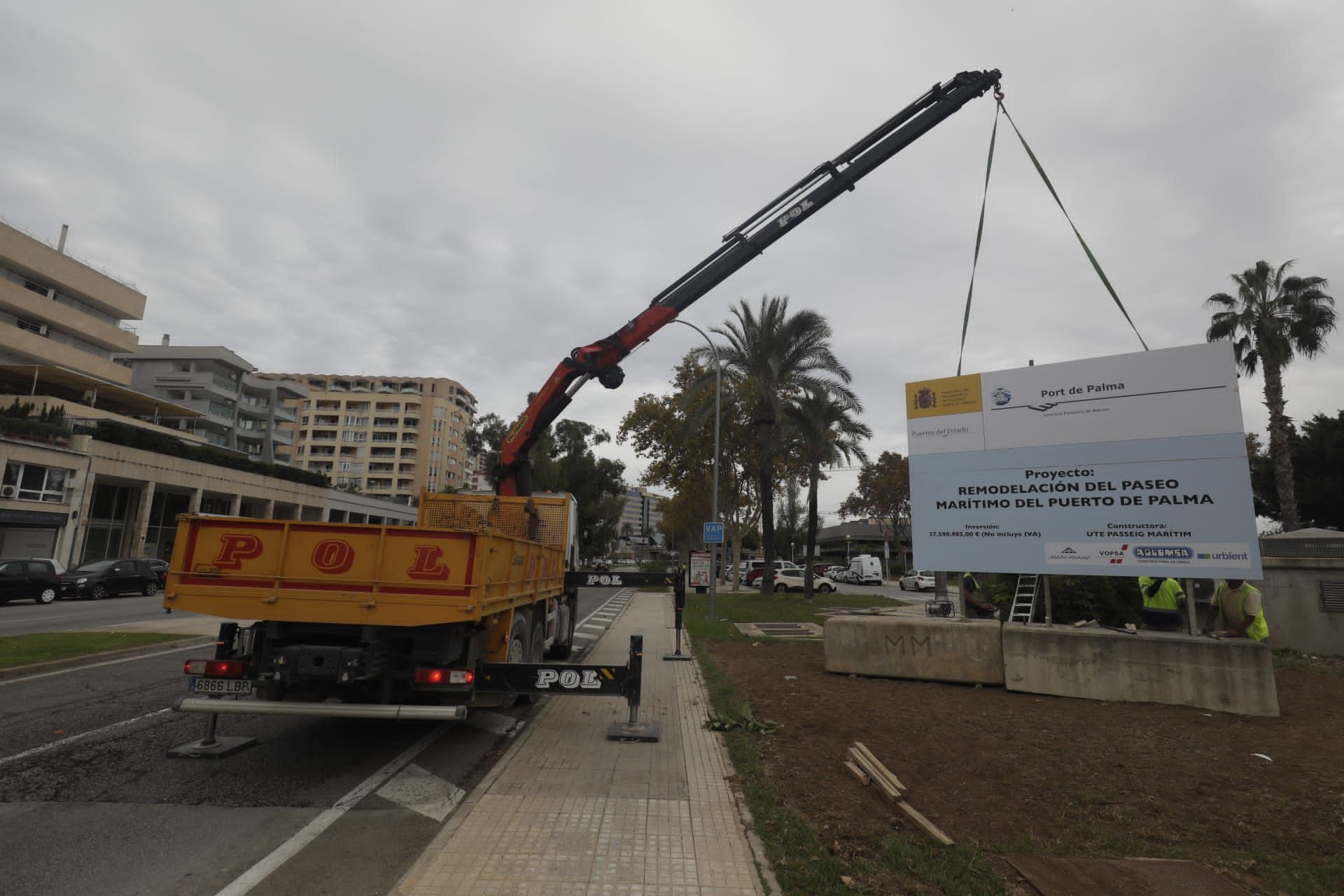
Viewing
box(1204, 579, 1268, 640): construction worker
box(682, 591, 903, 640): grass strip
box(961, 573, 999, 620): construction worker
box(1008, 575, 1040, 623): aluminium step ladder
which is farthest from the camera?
box(682, 591, 903, 640): grass strip

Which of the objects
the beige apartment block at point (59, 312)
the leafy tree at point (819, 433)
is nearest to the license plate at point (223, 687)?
the leafy tree at point (819, 433)

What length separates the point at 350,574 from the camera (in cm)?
536

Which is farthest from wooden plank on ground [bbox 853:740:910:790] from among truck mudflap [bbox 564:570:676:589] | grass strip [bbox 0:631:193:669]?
grass strip [bbox 0:631:193:669]

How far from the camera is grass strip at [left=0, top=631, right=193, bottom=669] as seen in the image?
30.5 feet

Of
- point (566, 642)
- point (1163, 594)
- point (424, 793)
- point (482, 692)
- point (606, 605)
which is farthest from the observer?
point (606, 605)

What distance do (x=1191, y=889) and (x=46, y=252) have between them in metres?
58.1

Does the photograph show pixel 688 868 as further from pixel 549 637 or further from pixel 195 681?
pixel 549 637

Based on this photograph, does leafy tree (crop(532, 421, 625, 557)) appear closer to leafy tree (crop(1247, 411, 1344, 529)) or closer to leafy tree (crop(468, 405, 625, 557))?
leafy tree (crop(468, 405, 625, 557))

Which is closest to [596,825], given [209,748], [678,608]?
[209,748]

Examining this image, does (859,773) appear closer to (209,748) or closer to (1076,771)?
(1076,771)

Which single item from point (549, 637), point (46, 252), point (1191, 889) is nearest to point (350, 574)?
point (549, 637)

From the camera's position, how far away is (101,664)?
31.8ft

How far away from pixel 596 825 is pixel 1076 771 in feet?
13.6

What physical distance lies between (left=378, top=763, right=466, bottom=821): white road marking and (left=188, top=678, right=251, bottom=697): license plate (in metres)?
1.43
